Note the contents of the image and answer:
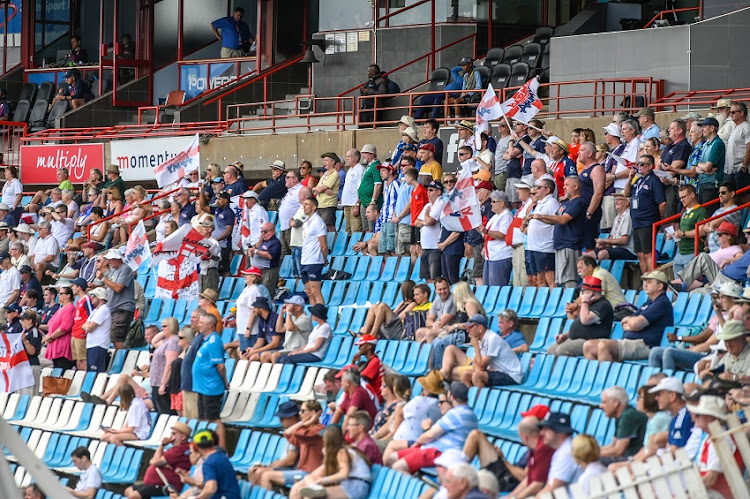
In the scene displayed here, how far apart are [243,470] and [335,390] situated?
115 centimetres

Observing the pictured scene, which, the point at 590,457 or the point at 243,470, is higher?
the point at 590,457

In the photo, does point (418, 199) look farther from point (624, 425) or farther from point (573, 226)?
point (624, 425)

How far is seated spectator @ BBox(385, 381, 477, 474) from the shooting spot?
11438 millimetres

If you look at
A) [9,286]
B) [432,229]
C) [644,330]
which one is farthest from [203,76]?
[644,330]

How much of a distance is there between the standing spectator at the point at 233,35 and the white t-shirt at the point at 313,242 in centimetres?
1400

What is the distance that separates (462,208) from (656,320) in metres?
3.67

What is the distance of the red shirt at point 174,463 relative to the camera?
13266 millimetres

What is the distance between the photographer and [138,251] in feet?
61.1

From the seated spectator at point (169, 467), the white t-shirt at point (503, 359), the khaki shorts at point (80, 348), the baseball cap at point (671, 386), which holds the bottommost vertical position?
the seated spectator at point (169, 467)

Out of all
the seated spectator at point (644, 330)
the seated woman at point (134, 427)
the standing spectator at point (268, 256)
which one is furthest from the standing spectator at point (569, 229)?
the seated woman at point (134, 427)

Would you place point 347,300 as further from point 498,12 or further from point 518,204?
point 498,12

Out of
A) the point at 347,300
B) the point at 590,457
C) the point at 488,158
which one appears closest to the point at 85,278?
the point at 347,300

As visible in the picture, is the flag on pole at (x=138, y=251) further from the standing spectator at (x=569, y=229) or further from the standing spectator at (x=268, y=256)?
the standing spectator at (x=569, y=229)

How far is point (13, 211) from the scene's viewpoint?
23.9 metres
